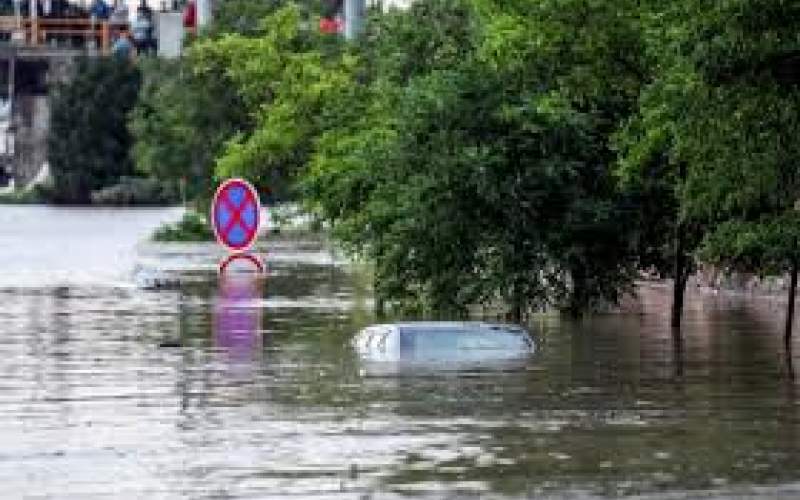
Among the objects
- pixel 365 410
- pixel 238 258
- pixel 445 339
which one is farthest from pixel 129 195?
pixel 365 410

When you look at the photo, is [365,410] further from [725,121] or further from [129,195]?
[129,195]

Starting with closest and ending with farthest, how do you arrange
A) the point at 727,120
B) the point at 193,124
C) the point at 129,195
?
the point at 727,120, the point at 193,124, the point at 129,195

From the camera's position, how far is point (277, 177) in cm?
5306

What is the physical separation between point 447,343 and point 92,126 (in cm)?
12952

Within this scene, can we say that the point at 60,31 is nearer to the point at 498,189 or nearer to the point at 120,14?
the point at 120,14

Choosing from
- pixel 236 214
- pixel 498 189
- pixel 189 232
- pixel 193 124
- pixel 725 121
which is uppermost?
pixel 725 121

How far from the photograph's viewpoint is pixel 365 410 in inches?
795

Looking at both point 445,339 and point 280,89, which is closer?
point 445,339

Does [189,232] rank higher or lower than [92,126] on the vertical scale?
lower

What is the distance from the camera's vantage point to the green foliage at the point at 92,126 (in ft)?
496

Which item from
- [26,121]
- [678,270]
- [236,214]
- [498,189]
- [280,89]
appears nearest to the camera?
[498,189]

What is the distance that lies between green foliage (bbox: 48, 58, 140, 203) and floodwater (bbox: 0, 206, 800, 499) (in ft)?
383

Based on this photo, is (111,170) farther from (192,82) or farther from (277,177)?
(277,177)

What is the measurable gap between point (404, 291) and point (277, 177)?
23.5 metres
